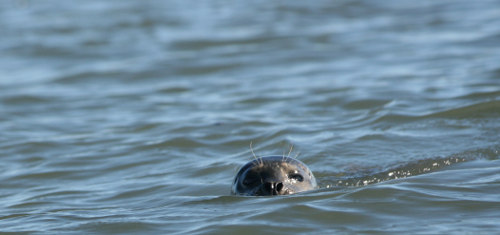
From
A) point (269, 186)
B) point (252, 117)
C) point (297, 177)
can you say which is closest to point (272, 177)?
point (269, 186)

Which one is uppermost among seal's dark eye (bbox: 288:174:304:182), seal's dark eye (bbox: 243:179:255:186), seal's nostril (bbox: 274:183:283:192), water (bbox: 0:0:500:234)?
water (bbox: 0:0:500:234)

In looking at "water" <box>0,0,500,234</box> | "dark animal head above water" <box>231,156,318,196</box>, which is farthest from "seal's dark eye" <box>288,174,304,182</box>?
"water" <box>0,0,500,234</box>

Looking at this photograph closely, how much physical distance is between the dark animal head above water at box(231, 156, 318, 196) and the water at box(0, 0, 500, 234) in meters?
0.06

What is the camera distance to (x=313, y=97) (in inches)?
379

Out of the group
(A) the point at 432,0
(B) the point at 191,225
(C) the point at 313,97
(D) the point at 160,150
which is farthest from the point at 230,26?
(B) the point at 191,225

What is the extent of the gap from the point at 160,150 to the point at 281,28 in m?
7.08

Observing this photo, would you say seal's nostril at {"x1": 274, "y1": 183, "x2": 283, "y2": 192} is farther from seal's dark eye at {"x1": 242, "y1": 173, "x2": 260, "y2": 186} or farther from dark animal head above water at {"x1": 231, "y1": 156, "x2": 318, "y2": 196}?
seal's dark eye at {"x1": 242, "y1": 173, "x2": 260, "y2": 186}

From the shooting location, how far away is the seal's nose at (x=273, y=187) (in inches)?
213

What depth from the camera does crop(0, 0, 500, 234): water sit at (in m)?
5.42

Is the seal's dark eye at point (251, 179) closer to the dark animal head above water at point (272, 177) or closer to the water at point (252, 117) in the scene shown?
the dark animal head above water at point (272, 177)

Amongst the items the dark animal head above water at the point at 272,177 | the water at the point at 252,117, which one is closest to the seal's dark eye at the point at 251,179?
the dark animal head above water at the point at 272,177

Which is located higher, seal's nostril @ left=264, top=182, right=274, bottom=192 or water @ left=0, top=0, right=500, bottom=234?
water @ left=0, top=0, right=500, bottom=234

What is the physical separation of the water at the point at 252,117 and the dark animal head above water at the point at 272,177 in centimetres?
6

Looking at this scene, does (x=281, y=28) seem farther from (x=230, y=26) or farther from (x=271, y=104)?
(x=271, y=104)
